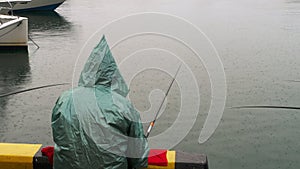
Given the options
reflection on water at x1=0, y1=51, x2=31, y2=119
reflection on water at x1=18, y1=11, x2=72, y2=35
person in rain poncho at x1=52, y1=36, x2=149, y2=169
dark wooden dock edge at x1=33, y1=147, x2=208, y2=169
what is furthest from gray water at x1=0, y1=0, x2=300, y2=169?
person in rain poncho at x1=52, y1=36, x2=149, y2=169

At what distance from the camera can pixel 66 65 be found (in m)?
12.8

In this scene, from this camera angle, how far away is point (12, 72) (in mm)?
11992

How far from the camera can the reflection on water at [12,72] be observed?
10.1 metres

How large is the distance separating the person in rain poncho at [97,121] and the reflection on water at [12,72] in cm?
561

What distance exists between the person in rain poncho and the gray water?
11.3ft

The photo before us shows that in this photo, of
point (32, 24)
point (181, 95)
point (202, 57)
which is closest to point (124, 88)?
point (181, 95)

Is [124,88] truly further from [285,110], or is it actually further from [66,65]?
[66,65]

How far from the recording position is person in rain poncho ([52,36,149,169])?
2.83 m

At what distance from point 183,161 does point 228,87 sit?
6.35 meters

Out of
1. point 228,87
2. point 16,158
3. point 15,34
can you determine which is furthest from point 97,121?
point 15,34

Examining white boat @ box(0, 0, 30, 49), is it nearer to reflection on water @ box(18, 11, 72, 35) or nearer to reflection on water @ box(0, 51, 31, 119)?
reflection on water @ box(0, 51, 31, 119)

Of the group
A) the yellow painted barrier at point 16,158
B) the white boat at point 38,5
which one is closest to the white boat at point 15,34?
the yellow painted barrier at point 16,158

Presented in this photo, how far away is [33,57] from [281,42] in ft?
31.9

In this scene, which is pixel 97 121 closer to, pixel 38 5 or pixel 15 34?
pixel 15 34
